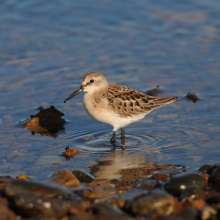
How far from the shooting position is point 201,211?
19.4 feet

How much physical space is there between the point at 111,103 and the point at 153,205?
12.2 feet

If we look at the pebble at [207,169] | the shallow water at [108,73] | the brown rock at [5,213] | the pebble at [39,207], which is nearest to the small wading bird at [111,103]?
the shallow water at [108,73]

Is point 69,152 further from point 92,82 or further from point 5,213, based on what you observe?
point 5,213

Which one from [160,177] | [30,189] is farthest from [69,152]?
[30,189]

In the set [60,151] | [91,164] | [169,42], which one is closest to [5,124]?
[60,151]

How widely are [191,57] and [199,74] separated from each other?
4.07 ft

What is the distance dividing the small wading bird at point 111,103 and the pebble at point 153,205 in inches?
134

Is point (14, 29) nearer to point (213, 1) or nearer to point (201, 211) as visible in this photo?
point (213, 1)

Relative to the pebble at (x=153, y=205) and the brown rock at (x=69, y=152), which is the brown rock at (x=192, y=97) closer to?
the brown rock at (x=69, y=152)

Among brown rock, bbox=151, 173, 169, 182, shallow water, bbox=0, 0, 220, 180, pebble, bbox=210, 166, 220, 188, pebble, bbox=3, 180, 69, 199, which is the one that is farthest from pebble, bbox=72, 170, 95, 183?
pebble, bbox=210, 166, 220, 188

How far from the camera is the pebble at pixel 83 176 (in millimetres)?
7395

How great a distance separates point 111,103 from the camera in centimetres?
934

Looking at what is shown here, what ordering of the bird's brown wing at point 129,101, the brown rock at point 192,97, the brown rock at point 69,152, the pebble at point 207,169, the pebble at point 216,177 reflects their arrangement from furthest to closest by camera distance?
1. the brown rock at point 192,97
2. the bird's brown wing at point 129,101
3. the brown rock at point 69,152
4. the pebble at point 207,169
5. the pebble at point 216,177

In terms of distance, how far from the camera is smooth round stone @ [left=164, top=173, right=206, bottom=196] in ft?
21.9
